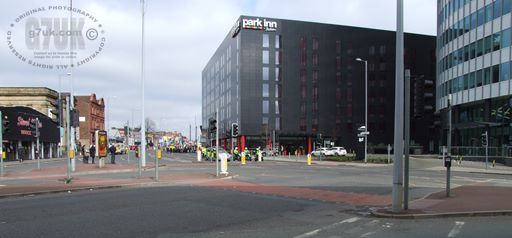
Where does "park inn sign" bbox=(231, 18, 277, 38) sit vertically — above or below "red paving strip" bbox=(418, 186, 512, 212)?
above

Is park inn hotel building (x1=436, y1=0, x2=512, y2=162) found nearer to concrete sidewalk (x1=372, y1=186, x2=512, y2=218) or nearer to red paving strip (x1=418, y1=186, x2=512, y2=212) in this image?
red paving strip (x1=418, y1=186, x2=512, y2=212)

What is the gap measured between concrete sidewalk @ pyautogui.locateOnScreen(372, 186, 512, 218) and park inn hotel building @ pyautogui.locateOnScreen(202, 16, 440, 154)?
2834 inches

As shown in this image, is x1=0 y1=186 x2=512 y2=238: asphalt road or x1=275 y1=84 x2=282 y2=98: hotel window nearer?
x1=0 y1=186 x2=512 y2=238: asphalt road

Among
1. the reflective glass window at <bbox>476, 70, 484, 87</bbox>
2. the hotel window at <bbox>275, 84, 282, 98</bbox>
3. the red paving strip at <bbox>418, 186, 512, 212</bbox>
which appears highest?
the hotel window at <bbox>275, 84, 282, 98</bbox>

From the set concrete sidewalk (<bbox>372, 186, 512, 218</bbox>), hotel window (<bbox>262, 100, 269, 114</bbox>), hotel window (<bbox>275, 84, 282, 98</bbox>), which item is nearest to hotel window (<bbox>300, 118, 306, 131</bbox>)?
hotel window (<bbox>275, 84, 282, 98</bbox>)

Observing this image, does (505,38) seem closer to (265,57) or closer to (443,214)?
(443,214)

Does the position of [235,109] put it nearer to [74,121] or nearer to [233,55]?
[233,55]

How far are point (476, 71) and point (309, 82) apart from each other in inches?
1777

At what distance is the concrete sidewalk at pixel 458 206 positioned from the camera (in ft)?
36.6

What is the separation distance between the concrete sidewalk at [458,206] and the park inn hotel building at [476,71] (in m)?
31.3

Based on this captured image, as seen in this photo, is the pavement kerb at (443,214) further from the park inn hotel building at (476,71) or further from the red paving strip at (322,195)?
the park inn hotel building at (476,71)

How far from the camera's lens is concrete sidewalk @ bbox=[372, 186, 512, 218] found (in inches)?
439

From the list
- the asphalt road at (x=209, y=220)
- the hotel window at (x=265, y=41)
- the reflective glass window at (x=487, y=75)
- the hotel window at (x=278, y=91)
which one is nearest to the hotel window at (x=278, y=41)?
the hotel window at (x=265, y=41)

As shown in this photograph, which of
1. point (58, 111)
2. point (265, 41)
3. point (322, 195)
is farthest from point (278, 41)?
point (322, 195)
